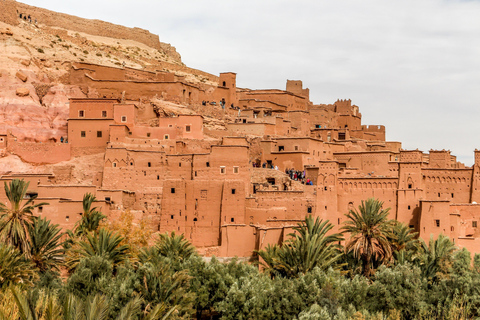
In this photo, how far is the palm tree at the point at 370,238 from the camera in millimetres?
34906

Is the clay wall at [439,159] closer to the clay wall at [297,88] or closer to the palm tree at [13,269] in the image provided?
the clay wall at [297,88]

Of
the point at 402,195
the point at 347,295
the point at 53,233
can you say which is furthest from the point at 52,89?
the point at 347,295

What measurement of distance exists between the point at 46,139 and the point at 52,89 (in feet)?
18.6

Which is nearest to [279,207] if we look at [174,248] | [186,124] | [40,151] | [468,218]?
[174,248]

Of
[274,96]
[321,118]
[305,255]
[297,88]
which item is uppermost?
[297,88]

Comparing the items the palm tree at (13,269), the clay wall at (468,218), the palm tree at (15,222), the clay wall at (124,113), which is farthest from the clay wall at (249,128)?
the palm tree at (13,269)

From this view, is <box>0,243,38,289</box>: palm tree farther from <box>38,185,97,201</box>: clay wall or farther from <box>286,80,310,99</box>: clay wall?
<box>286,80,310,99</box>: clay wall

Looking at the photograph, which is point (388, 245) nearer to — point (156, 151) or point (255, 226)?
point (255, 226)

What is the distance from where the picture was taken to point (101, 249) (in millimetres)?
33750

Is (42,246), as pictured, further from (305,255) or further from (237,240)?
(305,255)

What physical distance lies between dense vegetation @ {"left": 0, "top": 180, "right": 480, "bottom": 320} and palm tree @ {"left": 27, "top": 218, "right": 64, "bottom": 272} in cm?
5

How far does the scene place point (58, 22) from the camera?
71.7 metres

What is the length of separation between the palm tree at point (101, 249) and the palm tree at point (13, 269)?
353cm

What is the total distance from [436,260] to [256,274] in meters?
8.15
